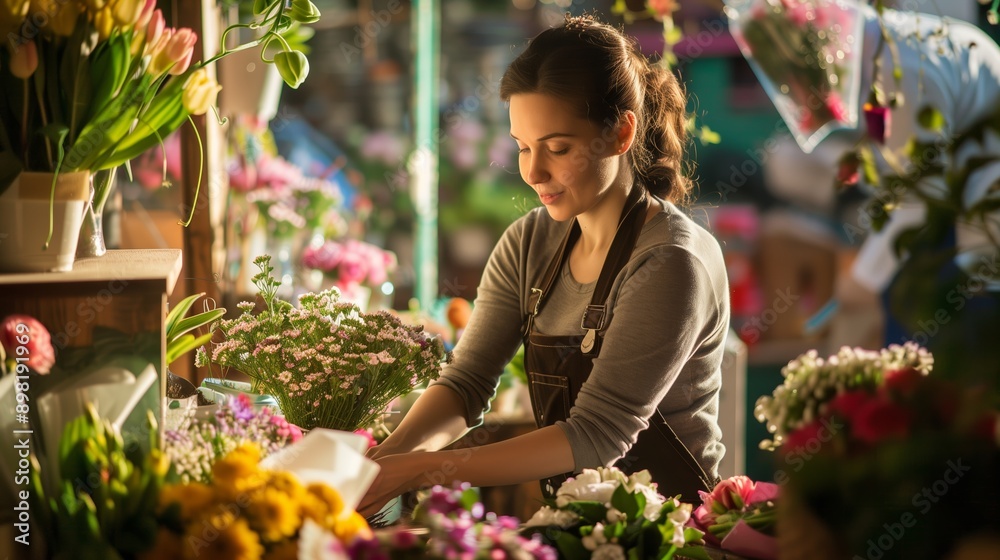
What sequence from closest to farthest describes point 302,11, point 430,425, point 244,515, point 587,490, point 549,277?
point 244,515 < point 587,490 < point 302,11 < point 430,425 < point 549,277

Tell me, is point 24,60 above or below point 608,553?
above

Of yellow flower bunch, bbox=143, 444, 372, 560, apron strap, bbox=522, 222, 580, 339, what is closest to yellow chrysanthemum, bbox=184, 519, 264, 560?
yellow flower bunch, bbox=143, 444, 372, 560

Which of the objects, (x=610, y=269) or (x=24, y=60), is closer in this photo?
(x=24, y=60)

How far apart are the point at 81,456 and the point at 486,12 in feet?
11.3

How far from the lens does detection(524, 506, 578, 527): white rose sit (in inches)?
41.5

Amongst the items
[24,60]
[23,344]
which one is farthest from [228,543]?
[24,60]

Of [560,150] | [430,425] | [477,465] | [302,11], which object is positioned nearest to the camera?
[302,11]

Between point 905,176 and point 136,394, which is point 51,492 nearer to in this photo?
point 136,394

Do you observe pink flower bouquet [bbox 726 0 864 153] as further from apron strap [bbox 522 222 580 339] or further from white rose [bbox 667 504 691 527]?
white rose [bbox 667 504 691 527]

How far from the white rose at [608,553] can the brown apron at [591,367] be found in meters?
0.53

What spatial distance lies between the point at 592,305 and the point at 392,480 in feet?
1.55

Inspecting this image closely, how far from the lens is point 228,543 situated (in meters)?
0.85

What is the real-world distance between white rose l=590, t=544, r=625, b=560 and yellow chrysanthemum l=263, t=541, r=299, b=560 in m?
0.31

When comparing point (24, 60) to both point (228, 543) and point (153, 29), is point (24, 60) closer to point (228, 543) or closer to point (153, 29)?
point (153, 29)
